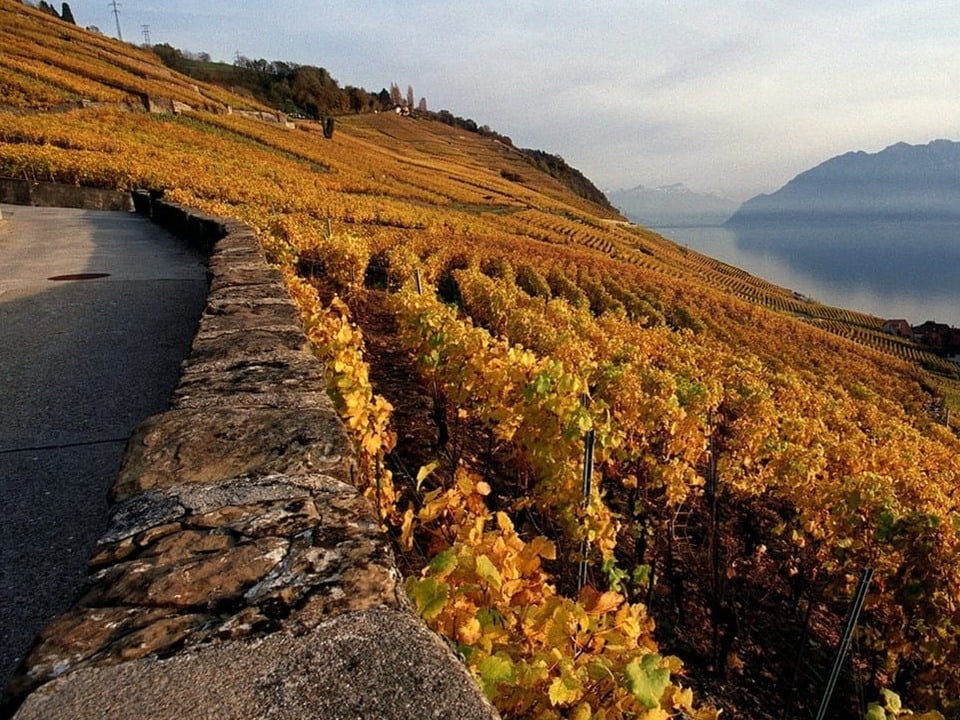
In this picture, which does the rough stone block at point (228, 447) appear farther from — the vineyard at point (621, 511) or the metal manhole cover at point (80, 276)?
the metal manhole cover at point (80, 276)

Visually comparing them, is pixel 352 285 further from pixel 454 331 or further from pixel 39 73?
pixel 39 73

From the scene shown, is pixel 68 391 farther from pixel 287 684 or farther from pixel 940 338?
pixel 940 338

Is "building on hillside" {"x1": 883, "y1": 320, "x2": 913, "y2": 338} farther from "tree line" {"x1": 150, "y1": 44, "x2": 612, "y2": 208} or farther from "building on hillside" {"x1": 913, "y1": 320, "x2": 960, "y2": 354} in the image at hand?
"tree line" {"x1": 150, "y1": 44, "x2": 612, "y2": 208}

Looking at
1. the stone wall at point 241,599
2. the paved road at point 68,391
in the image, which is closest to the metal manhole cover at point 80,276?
the paved road at point 68,391

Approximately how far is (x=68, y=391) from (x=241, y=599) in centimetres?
366

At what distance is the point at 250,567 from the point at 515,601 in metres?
1.16

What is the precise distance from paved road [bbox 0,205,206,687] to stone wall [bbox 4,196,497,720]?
73 cm

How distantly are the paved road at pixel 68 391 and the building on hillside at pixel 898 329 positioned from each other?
8254 centimetres

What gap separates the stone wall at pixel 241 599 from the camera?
107 centimetres

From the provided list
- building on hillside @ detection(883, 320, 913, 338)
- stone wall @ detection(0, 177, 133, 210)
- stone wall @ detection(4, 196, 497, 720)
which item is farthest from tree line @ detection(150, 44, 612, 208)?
stone wall @ detection(4, 196, 497, 720)

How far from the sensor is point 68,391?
4098 millimetres

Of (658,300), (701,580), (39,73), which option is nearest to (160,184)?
(701,580)

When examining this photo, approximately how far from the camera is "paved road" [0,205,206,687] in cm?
233

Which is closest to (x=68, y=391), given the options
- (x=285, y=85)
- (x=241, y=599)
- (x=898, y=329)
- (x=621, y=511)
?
(x=241, y=599)
